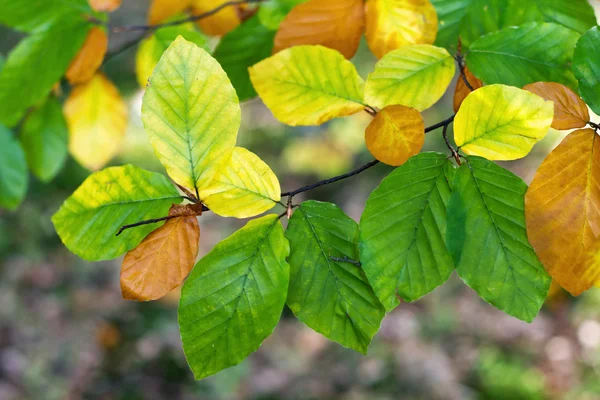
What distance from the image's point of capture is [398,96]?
35cm

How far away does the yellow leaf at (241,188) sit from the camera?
0.32 m

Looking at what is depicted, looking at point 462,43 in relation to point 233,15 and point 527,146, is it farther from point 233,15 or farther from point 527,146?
point 233,15

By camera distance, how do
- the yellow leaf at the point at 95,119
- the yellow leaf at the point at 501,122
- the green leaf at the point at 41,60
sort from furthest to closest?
the yellow leaf at the point at 95,119
the green leaf at the point at 41,60
the yellow leaf at the point at 501,122

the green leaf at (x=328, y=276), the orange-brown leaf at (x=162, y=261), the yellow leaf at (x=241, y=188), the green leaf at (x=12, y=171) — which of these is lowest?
the green leaf at (x=12, y=171)

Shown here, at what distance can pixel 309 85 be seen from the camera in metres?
0.36

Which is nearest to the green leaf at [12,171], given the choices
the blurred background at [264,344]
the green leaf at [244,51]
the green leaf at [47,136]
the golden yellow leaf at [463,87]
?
the green leaf at [47,136]

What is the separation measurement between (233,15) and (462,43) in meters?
0.31

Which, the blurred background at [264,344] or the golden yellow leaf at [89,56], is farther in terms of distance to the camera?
the blurred background at [264,344]

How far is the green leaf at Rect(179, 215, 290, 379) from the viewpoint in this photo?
0.31 meters

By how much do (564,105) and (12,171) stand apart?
2.08ft

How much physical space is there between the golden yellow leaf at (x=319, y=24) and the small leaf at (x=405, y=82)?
0.08 meters

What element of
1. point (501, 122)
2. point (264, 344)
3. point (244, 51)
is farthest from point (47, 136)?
point (264, 344)

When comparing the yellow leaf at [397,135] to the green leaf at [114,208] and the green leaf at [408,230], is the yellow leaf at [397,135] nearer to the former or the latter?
the green leaf at [408,230]

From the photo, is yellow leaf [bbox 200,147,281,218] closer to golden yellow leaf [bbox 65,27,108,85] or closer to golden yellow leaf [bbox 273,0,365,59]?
golden yellow leaf [bbox 273,0,365,59]
